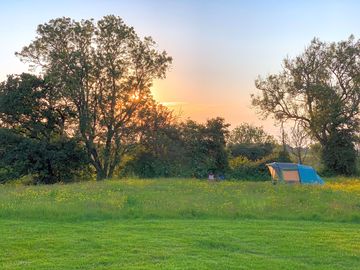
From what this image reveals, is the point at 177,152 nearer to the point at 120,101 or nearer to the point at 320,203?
the point at 120,101

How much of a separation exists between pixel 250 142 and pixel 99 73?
105 feet

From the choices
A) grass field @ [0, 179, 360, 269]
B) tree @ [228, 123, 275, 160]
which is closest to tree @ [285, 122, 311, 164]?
tree @ [228, 123, 275, 160]

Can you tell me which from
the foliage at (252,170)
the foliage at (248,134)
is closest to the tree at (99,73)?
the foliage at (252,170)

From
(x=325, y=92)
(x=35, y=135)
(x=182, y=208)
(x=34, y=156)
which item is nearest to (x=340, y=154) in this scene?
(x=325, y=92)

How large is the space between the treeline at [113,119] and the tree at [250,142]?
6733 millimetres

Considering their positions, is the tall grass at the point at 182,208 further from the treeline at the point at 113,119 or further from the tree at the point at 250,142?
the tree at the point at 250,142

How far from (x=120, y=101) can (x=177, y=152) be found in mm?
6819

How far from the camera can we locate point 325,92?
1683 inches

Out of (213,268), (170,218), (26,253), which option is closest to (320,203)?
(170,218)

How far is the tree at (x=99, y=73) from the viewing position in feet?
126

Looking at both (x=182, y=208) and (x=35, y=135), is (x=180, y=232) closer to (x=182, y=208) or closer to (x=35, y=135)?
(x=182, y=208)

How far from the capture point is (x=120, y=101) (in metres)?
39.7

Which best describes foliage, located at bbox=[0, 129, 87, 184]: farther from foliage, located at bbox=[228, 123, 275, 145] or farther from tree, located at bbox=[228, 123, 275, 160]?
foliage, located at bbox=[228, 123, 275, 145]

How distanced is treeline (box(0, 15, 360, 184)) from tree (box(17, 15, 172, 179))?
0.09 meters
